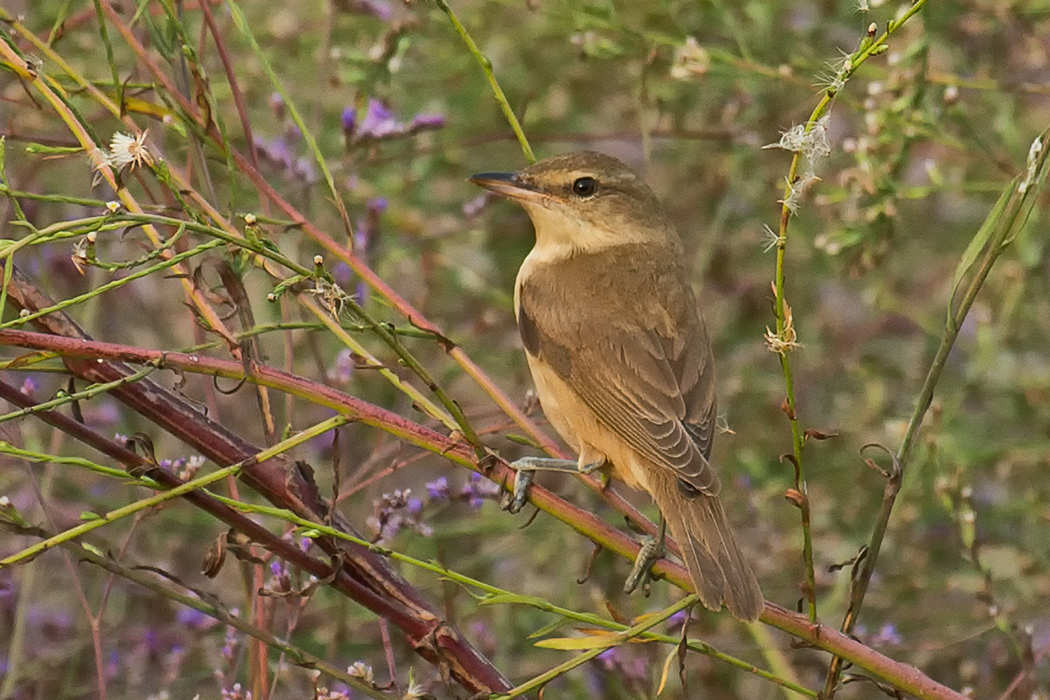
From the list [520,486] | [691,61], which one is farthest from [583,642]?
[691,61]

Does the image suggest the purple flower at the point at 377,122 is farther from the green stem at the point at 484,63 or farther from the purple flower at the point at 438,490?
the purple flower at the point at 438,490

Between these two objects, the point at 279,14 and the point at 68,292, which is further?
the point at 279,14

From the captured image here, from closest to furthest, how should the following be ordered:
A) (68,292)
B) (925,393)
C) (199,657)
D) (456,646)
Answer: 1. (925,393)
2. (456,646)
3. (199,657)
4. (68,292)

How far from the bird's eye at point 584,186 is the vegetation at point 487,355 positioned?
35 centimetres

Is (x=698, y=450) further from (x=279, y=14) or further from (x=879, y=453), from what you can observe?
(x=279, y=14)

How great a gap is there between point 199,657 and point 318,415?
3.51ft

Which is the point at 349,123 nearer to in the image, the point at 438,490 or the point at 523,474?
the point at 438,490

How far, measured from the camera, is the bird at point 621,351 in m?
3.33

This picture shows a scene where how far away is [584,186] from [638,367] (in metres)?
0.87

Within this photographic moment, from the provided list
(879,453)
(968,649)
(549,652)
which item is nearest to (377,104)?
(549,652)

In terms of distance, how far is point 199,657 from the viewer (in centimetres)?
448

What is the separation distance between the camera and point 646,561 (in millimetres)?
3059

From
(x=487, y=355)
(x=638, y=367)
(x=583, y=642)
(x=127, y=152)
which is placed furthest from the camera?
(x=487, y=355)

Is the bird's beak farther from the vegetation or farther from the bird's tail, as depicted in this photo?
the bird's tail
